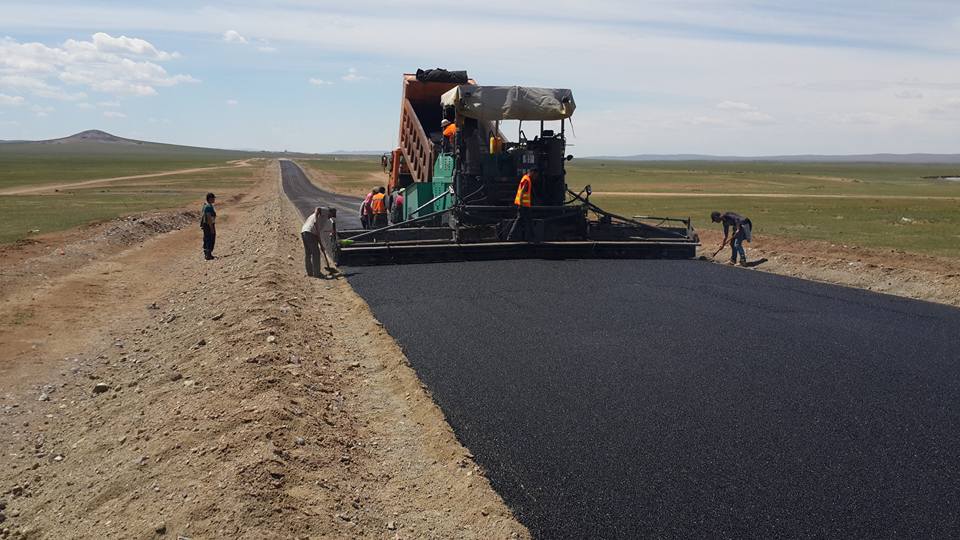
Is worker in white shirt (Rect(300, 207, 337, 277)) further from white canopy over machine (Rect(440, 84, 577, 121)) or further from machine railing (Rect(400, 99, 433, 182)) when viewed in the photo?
machine railing (Rect(400, 99, 433, 182))

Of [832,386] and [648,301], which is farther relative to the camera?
[648,301]

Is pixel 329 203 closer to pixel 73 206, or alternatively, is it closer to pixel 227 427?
pixel 73 206

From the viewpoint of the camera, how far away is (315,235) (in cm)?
1538

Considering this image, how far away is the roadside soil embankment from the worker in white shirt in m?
1.26

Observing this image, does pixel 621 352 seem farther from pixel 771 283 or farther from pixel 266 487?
pixel 771 283

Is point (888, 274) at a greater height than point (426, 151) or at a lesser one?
lesser

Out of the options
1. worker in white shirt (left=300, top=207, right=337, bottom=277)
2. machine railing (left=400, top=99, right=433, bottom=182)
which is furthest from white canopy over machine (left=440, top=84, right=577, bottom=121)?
worker in white shirt (left=300, top=207, right=337, bottom=277)

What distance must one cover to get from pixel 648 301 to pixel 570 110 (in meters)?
5.88

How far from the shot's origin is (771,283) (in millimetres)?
15164

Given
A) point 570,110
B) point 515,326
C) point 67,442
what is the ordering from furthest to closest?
1. point 570,110
2. point 515,326
3. point 67,442

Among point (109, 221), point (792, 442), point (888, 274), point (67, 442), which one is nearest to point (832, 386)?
point (792, 442)

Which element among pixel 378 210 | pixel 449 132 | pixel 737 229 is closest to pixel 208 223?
pixel 378 210

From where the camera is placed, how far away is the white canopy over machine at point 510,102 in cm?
1709

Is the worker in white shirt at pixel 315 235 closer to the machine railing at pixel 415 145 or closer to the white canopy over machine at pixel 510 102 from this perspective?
the white canopy over machine at pixel 510 102
